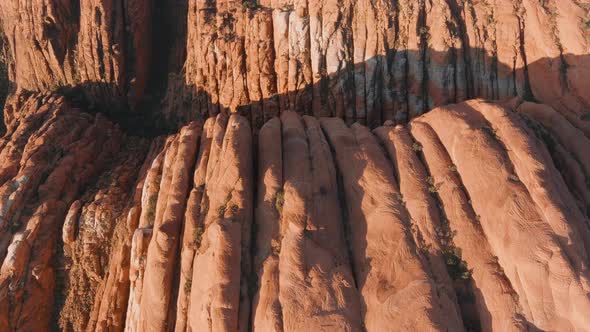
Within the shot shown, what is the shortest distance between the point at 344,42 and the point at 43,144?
14.1m

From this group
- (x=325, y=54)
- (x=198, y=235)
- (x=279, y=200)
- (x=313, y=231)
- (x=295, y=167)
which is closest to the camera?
(x=313, y=231)

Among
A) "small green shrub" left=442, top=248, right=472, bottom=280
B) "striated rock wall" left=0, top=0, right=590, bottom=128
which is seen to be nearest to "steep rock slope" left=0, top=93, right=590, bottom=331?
"small green shrub" left=442, top=248, right=472, bottom=280

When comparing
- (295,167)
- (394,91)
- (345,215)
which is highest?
(394,91)

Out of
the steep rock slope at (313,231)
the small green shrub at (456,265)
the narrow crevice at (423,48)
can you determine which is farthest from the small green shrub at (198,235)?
the narrow crevice at (423,48)

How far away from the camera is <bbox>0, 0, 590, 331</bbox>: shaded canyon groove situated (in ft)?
32.5

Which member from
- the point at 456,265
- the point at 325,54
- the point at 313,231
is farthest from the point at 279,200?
the point at 325,54

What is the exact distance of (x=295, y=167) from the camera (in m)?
12.7

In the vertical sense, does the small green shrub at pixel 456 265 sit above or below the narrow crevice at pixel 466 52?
below

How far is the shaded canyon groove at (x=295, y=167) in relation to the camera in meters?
9.91

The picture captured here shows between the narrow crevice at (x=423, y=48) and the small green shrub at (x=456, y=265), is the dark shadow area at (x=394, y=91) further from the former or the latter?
the small green shrub at (x=456, y=265)

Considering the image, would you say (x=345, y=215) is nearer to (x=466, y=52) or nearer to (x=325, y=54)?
(x=325, y=54)

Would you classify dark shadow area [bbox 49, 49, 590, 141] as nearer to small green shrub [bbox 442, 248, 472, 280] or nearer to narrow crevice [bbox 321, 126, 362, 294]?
narrow crevice [bbox 321, 126, 362, 294]

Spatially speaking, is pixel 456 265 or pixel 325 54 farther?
pixel 325 54

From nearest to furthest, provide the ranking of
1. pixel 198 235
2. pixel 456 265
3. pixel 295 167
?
1. pixel 456 265
2. pixel 198 235
3. pixel 295 167
